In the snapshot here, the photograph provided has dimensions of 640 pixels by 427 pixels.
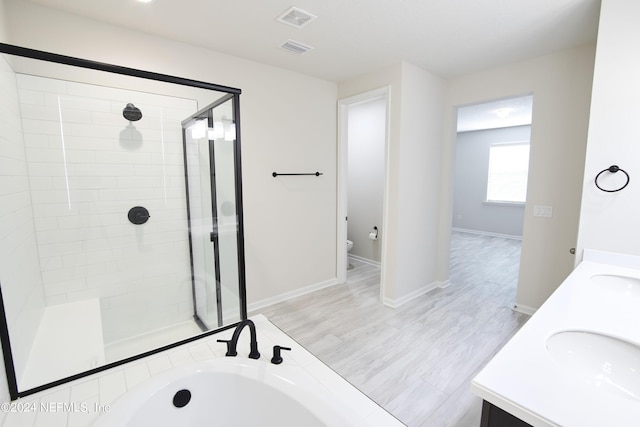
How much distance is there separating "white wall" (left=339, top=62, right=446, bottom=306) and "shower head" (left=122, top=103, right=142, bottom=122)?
2183mm

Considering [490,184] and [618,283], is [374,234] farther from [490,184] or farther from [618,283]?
[490,184]

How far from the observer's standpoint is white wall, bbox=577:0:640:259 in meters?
1.70

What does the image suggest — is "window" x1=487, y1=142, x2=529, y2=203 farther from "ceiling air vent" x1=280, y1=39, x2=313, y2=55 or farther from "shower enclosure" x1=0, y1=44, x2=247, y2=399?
"shower enclosure" x1=0, y1=44, x2=247, y2=399

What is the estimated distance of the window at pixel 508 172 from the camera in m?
6.24

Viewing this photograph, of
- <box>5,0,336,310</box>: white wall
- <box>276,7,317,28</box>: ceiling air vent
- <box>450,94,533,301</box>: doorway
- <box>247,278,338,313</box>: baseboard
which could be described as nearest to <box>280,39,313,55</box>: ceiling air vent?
<box>276,7,317,28</box>: ceiling air vent

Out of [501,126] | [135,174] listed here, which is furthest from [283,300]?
[501,126]

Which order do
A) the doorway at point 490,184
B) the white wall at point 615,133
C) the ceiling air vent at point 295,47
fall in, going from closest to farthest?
the white wall at point 615,133 < the ceiling air vent at point 295,47 < the doorway at point 490,184

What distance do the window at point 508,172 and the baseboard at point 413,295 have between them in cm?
392

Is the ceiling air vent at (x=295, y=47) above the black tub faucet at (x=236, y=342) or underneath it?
above

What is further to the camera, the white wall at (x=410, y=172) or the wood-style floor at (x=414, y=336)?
the white wall at (x=410, y=172)

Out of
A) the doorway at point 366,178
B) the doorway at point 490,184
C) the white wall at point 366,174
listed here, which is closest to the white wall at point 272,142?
the doorway at point 366,178

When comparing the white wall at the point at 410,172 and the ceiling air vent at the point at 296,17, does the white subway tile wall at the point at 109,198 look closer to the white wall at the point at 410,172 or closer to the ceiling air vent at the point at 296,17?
the ceiling air vent at the point at 296,17

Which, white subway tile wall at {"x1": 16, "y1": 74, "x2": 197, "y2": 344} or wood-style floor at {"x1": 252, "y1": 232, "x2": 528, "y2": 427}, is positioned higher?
white subway tile wall at {"x1": 16, "y1": 74, "x2": 197, "y2": 344}

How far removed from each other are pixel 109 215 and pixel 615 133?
11.3 feet
